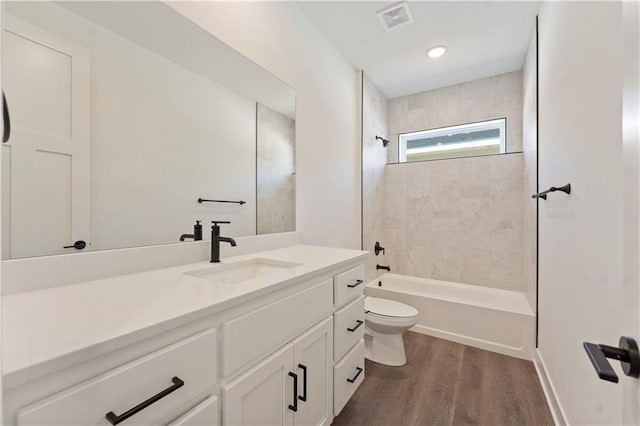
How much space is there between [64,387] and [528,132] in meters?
3.10

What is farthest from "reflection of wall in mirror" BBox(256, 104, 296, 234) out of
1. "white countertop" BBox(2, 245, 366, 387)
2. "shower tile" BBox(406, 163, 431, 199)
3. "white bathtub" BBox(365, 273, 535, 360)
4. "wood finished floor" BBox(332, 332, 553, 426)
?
"shower tile" BBox(406, 163, 431, 199)

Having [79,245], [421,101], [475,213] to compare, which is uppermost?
[421,101]

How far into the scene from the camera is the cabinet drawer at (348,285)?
1334 millimetres

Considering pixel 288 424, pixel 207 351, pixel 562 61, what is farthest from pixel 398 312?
pixel 562 61

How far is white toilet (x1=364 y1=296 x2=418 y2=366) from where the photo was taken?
1953mm

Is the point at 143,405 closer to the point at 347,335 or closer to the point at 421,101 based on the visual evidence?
the point at 347,335

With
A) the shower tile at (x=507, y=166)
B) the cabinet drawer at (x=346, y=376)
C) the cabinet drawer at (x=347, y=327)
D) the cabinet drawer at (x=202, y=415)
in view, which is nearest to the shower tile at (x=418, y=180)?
the shower tile at (x=507, y=166)

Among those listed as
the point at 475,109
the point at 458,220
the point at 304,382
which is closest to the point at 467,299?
the point at 458,220

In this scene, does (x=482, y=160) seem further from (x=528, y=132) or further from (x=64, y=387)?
(x=64, y=387)

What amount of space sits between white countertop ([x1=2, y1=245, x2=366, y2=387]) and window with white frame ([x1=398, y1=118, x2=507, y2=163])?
276 cm

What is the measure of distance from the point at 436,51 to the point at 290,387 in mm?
2781

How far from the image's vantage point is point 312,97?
2080mm

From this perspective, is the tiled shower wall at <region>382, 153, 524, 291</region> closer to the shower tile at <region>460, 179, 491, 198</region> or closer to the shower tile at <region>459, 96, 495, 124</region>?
the shower tile at <region>460, 179, 491, 198</region>

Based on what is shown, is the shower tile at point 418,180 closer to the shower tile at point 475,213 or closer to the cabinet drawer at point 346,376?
the shower tile at point 475,213
